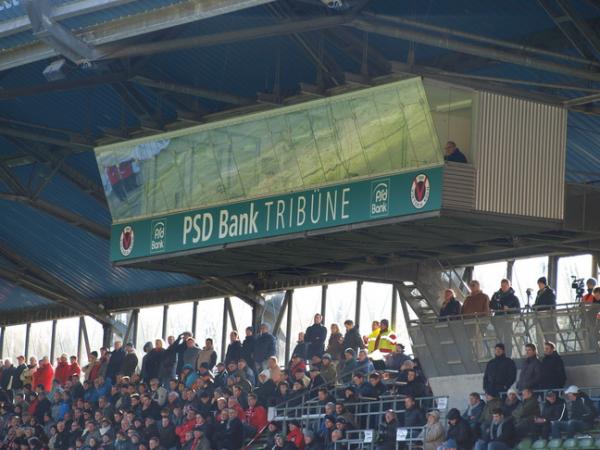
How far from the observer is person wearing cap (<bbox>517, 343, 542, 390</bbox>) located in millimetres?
20953

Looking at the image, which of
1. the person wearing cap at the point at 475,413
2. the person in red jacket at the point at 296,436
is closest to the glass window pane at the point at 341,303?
the person in red jacket at the point at 296,436

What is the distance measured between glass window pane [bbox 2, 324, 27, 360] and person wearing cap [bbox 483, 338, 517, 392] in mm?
24923

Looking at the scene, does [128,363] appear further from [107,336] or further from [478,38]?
[478,38]

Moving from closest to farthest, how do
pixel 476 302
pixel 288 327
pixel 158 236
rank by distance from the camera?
pixel 476 302
pixel 158 236
pixel 288 327

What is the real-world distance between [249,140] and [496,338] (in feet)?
20.0

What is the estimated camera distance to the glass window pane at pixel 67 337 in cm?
4214

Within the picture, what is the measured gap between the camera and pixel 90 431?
29.5 m

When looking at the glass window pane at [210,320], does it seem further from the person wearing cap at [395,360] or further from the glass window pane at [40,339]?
the person wearing cap at [395,360]

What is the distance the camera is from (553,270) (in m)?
29.6

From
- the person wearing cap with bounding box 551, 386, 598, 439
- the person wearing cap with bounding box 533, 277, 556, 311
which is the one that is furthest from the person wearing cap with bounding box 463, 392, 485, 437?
the person wearing cap with bounding box 533, 277, 556, 311

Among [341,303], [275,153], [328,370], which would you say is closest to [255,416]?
[328,370]

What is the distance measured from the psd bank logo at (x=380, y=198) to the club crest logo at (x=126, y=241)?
6.38m

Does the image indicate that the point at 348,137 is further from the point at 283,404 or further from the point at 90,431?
the point at 90,431

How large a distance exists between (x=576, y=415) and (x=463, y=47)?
21.8ft
